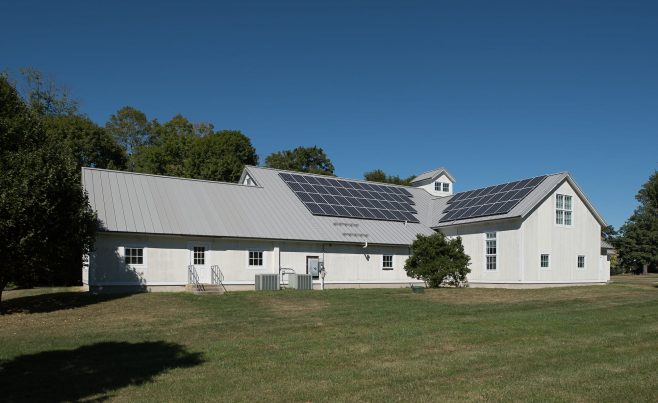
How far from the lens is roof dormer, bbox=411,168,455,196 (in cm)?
4462

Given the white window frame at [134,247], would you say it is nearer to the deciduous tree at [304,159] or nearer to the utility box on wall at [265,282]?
the utility box on wall at [265,282]

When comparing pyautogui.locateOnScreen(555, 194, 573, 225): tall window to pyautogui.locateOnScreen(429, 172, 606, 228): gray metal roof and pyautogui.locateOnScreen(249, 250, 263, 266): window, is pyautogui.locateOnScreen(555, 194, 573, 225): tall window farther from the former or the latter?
pyautogui.locateOnScreen(249, 250, 263, 266): window

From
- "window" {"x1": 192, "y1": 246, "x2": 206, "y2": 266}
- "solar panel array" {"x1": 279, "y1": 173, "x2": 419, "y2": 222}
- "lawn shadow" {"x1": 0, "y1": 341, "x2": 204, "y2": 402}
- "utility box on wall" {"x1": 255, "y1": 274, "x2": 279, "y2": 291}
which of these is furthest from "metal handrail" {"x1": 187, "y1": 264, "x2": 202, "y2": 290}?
"lawn shadow" {"x1": 0, "y1": 341, "x2": 204, "y2": 402}

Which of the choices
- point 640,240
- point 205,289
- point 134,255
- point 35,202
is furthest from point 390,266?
point 640,240

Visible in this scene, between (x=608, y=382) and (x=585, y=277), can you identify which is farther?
(x=585, y=277)

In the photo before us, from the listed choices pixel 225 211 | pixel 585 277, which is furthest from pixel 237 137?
pixel 585 277

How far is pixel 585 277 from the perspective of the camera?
3328cm

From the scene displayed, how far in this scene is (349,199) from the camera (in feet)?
121

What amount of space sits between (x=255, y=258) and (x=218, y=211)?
3.20 m

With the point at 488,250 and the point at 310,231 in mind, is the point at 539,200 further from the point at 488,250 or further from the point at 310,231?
the point at 310,231

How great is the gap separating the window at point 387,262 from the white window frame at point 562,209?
953cm

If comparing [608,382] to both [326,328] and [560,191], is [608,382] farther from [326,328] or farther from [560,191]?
[560,191]

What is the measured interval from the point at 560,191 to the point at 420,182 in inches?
549

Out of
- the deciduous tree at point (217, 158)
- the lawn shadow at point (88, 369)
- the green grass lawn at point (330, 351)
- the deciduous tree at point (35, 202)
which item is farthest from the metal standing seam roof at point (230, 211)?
the deciduous tree at point (217, 158)
